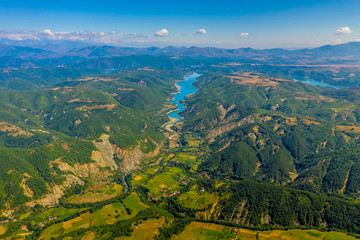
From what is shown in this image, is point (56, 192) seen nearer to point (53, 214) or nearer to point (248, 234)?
point (53, 214)

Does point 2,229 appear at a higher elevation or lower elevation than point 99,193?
higher

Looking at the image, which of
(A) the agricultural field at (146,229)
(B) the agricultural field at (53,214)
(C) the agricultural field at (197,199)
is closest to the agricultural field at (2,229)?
(B) the agricultural field at (53,214)

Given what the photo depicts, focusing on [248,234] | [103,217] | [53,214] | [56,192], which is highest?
[56,192]

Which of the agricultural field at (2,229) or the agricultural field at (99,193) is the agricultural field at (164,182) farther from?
the agricultural field at (2,229)

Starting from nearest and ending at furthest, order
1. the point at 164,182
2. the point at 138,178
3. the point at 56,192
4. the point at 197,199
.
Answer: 1. the point at 197,199
2. the point at 56,192
3. the point at 164,182
4. the point at 138,178

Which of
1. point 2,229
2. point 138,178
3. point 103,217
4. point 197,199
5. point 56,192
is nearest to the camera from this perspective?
point 2,229

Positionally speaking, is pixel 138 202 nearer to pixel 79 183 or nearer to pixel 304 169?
pixel 79 183

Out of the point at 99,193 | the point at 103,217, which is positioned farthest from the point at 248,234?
the point at 99,193

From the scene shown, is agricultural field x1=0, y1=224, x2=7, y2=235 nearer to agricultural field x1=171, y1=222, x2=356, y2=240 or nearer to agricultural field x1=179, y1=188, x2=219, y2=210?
agricultural field x1=171, y1=222, x2=356, y2=240

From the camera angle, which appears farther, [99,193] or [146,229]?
[99,193]
